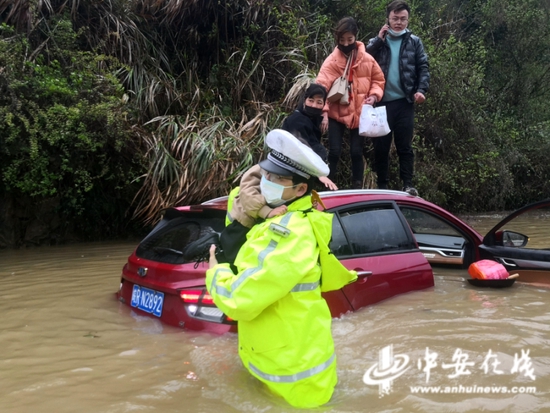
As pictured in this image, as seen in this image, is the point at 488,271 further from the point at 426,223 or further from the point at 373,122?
the point at 373,122

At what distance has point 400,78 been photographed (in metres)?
7.00

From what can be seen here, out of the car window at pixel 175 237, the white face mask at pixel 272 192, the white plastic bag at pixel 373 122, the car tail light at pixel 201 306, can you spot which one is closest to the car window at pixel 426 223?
the white plastic bag at pixel 373 122

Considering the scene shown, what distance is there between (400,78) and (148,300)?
4.50 metres

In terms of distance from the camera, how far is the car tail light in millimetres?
3553

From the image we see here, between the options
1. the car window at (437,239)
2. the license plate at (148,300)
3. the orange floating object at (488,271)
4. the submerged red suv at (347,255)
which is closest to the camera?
the submerged red suv at (347,255)

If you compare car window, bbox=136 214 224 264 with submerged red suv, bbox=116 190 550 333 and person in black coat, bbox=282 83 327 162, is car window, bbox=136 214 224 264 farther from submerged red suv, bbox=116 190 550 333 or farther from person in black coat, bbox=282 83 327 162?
person in black coat, bbox=282 83 327 162

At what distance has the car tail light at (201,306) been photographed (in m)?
3.55

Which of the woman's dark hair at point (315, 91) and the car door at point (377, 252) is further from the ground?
the woman's dark hair at point (315, 91)

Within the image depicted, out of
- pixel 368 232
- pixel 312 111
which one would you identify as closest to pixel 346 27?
pixel 312 111

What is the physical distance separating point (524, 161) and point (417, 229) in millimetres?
9683

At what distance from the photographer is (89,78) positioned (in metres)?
7.88

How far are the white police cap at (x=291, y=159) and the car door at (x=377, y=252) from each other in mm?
1671

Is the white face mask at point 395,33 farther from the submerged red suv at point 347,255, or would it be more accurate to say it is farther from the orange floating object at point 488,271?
the orange floating object at point 488,271

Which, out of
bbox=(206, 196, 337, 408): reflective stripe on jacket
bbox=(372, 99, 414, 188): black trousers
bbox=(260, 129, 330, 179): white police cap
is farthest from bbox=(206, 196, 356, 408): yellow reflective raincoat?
bbox=(372, 99, 414, 188): black trousers
